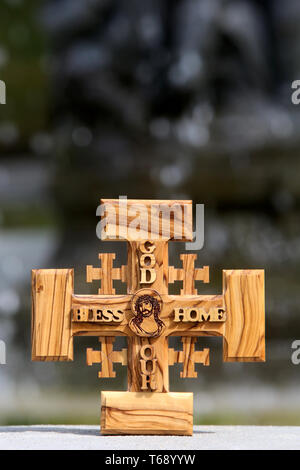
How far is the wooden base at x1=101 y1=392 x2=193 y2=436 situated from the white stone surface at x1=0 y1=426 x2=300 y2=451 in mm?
24

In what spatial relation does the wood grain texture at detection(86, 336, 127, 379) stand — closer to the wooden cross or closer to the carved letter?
the wooden cross

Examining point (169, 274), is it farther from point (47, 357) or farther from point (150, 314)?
point (47, 357)

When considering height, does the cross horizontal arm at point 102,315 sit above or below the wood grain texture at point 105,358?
above

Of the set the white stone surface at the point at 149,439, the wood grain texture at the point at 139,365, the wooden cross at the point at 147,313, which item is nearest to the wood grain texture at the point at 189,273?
the wooden cross at the point at 147,313

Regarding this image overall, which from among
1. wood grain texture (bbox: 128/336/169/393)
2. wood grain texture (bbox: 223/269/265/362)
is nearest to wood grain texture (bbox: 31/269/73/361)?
wood grain texture (bbox: 128/336/169/393)

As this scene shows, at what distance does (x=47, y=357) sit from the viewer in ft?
5.56

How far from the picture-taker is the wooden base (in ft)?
5.47

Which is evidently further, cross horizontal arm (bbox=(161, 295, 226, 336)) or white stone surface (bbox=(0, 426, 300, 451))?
cross horizontal arm (bbox=(161, 295, 226, 336))

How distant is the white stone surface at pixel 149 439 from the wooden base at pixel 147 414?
0.08ft

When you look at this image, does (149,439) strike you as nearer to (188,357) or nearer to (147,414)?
(147,414)

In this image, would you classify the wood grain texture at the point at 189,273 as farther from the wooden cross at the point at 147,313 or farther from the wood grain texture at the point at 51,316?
the wood grain texture at the point at 51,316

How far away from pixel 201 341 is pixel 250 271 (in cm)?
85

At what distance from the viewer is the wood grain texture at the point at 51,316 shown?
5.55ft

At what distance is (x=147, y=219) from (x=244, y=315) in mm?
252
